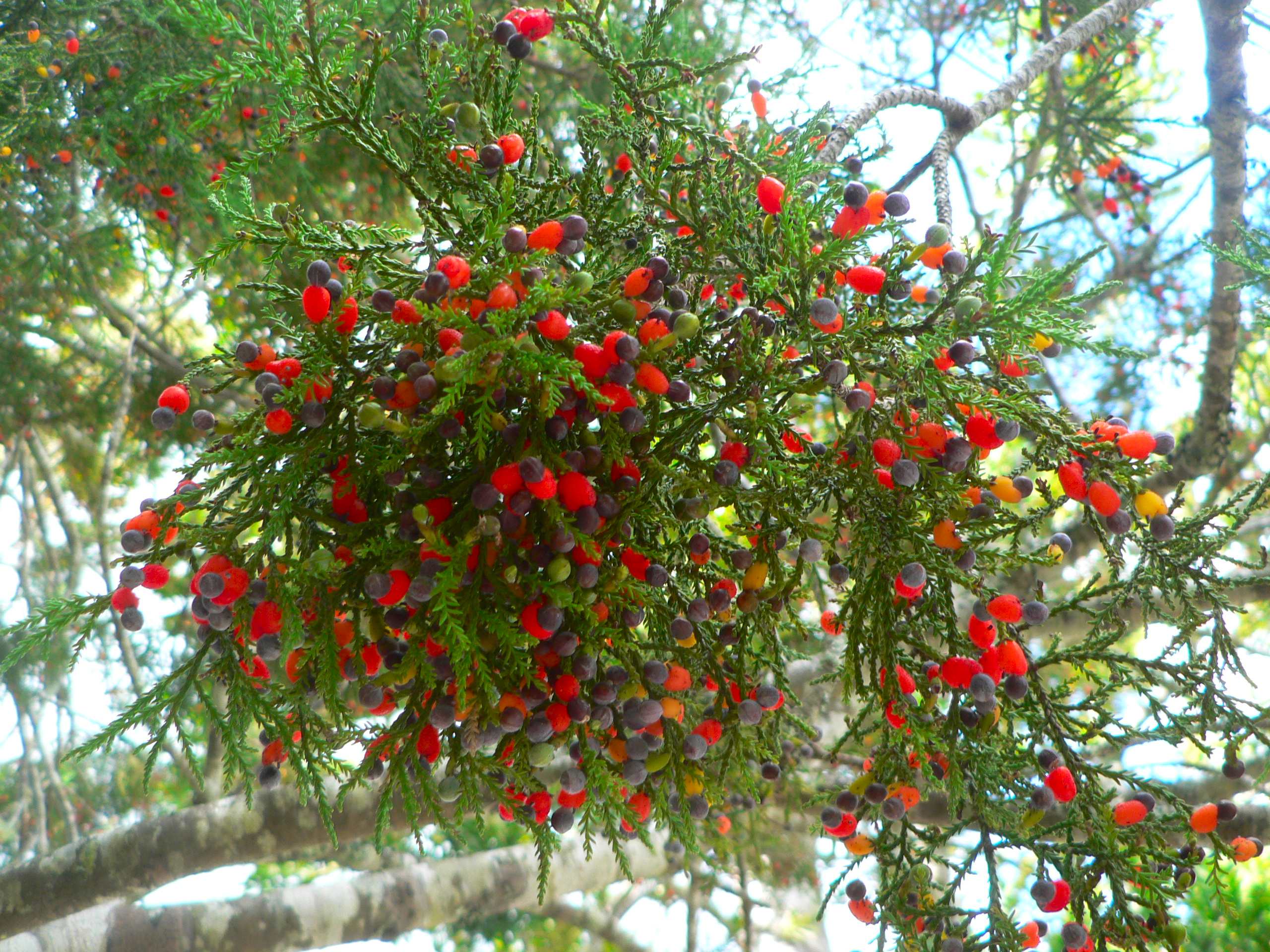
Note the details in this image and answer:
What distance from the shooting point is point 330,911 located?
290 centimetres

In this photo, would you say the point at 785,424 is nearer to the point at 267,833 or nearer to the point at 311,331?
the point at 311,331

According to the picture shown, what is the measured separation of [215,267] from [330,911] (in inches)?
80.1

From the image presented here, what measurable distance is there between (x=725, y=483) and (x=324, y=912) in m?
2.33

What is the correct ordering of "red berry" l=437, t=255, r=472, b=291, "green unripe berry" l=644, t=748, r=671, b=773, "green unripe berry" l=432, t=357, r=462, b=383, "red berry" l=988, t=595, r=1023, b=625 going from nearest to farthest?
"green unripe berry" l=432, t=357, r=462, b=383 → "red berry" l=437, t=255, r=472, b=291 → "red berry" l=988, t=595, r=1023, b=625 → "green unripe berry" l=644, t=748, r=671, b=773

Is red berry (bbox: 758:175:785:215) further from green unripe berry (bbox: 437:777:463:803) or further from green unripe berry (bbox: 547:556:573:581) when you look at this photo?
green unripe berry (bbox: 437:777:463:803)

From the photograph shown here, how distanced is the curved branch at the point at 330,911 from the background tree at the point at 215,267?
1.2 inches

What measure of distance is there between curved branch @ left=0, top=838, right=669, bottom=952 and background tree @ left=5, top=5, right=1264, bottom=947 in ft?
0.10

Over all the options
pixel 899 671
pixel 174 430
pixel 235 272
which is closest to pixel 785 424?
pixel 899 671

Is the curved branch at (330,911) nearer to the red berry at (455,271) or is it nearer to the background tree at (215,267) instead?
the background tree at (215,267)

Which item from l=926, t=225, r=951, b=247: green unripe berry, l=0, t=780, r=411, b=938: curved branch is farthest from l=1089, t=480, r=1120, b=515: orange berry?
l=0, t=780, r=411, b=938: curved branch

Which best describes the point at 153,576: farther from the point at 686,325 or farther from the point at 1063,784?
the point at 1063,784

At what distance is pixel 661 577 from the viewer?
58.1 inches

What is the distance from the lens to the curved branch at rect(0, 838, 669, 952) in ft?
8.84

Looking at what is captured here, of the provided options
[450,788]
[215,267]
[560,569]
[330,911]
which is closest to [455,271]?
[560,569]
